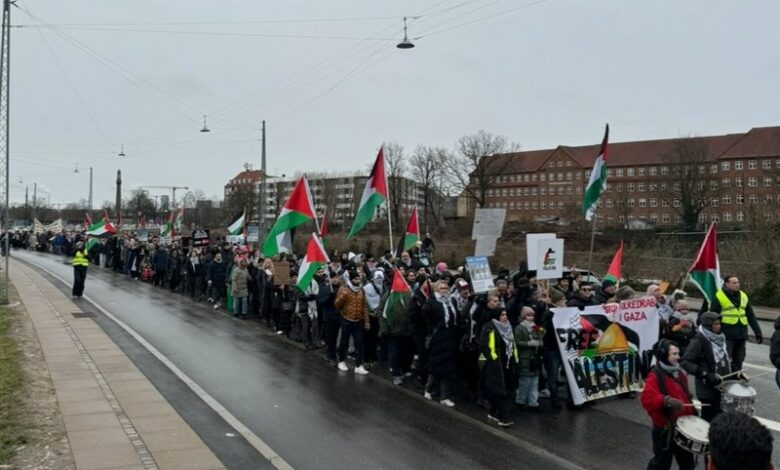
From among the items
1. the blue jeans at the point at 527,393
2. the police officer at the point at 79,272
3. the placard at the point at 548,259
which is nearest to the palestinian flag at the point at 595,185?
the placard at the point at 548,259

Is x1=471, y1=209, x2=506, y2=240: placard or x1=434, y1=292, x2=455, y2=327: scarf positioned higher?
x1=471, y1=209, x2=506, y2=240: placard

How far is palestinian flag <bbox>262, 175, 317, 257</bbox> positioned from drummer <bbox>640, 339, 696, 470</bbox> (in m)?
9.80

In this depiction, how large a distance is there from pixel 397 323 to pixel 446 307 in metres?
1.18

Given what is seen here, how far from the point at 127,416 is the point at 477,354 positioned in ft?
15.8

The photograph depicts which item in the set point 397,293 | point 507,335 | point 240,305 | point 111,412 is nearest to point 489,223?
point 397,293

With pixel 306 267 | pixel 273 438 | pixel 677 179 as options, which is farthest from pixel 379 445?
pixel 677 179

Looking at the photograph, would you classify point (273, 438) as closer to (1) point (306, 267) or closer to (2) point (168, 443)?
(2) point (168, 443)

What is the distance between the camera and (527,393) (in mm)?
9070

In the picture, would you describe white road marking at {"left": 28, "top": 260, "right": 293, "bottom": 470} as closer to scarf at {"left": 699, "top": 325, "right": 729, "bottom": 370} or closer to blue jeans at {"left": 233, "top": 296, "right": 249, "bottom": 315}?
blue jeans at {"left": 233, "top": 296, "right": 249, "bottom": 315}

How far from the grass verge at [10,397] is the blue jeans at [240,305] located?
539cm

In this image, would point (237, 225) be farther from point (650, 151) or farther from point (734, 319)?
point (650, 151)

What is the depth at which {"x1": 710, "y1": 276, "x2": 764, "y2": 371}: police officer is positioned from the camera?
996 centimetres

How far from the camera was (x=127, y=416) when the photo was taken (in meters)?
8.05

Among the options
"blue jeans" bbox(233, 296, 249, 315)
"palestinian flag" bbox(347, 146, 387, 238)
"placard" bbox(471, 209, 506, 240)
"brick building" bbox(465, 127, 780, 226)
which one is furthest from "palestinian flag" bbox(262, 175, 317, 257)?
"brick building" bbox(465, 127, 780, 226)
